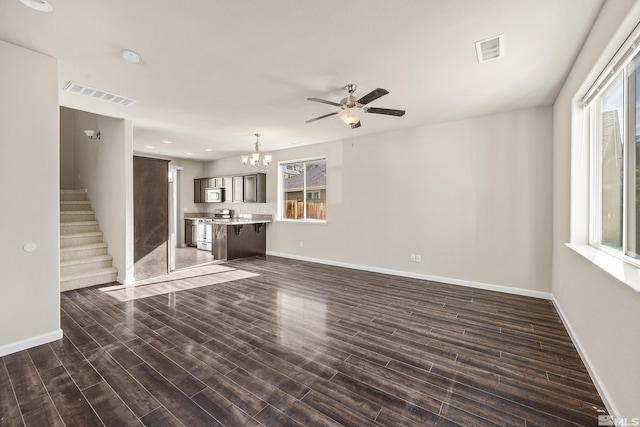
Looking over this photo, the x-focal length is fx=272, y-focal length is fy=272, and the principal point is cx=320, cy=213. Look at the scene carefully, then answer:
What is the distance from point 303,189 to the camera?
22.4 feet

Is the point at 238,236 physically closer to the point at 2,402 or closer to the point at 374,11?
the point at 2,402

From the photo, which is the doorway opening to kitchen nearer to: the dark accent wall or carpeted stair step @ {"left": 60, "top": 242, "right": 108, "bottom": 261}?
the dark accent wall

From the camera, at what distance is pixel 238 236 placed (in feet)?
22.4

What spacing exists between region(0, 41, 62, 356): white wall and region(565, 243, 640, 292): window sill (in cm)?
451

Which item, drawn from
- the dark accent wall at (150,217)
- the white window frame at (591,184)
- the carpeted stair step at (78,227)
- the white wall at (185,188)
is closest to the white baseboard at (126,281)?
the dark accent wall at (150,217)

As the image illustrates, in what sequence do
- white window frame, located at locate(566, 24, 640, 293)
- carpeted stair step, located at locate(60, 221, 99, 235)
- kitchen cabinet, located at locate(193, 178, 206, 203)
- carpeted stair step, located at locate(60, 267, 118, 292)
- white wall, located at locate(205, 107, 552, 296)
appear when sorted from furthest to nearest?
kitchen cabinet, located at locate(193, 178, 206, 203)
carpeted stair step, located at locate(60, 221, 99, 235)
carpeted stair step, located at locate(60, 267, 118, 292)
white wall, located at locate(205, 107, 552, 296)
white window frame, located at locate(566, 24, 640, 293)

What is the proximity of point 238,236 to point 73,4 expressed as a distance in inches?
208

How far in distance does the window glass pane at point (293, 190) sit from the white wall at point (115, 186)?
350 cm

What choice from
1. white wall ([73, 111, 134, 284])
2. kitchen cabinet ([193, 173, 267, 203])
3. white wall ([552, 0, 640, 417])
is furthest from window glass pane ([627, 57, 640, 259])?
kitchen cabinet ([193, 173, 267, 203])

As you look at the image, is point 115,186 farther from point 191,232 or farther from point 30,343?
point 191,232

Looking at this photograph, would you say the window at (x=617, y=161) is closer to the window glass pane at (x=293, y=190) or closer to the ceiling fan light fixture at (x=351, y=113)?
the ceiling fan light fixture at (x=351, y=113)

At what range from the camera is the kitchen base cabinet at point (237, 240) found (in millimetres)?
6625

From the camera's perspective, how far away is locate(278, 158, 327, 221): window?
21.2 ft

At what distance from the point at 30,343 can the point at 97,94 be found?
2918 mm
